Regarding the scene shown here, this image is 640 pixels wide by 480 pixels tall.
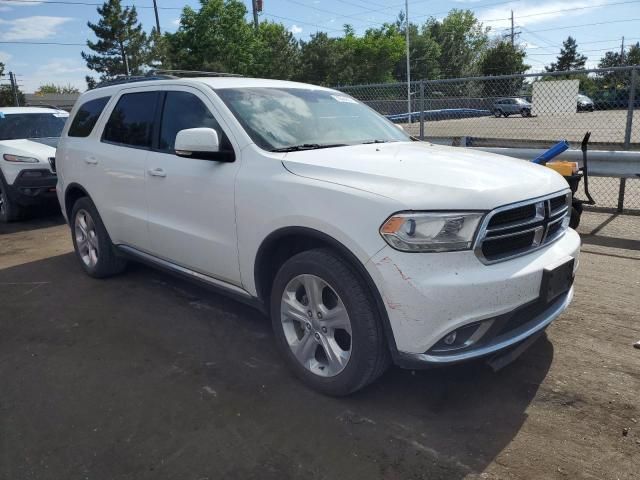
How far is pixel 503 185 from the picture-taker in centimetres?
274

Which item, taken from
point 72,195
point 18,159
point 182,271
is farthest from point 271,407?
point 18,159

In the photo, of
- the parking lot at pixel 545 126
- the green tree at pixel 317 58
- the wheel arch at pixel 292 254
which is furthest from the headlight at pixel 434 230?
the green tree at pixel 317 58

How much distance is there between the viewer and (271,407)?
299 cm

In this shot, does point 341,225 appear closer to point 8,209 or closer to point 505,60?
point 8,209

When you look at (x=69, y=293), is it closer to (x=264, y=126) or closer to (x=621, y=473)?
(x=264, y=126)

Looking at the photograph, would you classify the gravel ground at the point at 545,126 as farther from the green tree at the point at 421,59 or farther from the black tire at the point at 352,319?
the green tree at the point at 421,59

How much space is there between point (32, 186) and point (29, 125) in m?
1.67

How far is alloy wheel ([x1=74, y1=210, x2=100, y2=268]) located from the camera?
5.19 m

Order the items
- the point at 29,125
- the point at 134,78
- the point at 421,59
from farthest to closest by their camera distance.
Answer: the point at 421,59 < the point at 29,125 < the point at 134,78

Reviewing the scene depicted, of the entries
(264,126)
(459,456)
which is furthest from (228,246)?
(459,456)

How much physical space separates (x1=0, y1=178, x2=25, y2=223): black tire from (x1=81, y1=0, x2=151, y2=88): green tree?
160 ft

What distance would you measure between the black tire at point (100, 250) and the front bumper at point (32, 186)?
3.10m

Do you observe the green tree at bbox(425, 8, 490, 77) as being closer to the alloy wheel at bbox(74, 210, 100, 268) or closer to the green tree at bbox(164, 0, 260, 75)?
the green tree at bbox(164, 0, 260, 75)

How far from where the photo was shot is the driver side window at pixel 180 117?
12.3ft
